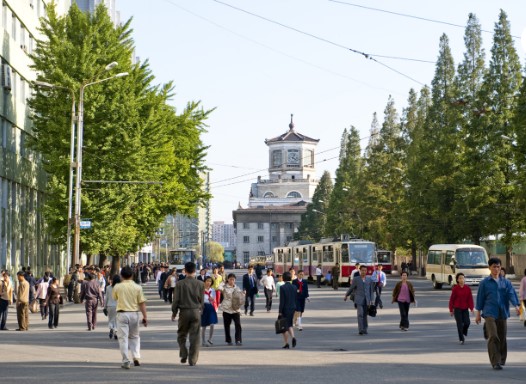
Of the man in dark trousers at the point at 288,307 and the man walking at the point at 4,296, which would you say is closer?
the man in dark trousers at the point at 288,307

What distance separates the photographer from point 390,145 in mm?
102688

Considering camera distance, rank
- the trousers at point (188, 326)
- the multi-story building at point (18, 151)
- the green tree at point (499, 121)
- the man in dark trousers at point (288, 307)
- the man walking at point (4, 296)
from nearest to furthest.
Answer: the trousers at point (188, 326) → the man in dark trousers at point (288, 307) → the man walking at point (4, 296) → the multi-story building at point (18, 151) → the green tree at point (499, 121)

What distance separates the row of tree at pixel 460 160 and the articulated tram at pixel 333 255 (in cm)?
943

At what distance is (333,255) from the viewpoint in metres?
69.9

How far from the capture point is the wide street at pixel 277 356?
15367 mm

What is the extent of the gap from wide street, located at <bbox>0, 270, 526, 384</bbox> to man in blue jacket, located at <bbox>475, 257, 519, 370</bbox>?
26 centimetres

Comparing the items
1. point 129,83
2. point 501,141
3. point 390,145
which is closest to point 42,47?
point 129,83

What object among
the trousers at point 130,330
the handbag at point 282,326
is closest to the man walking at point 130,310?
the trousers at point 130,330

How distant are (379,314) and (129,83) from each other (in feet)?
70.9

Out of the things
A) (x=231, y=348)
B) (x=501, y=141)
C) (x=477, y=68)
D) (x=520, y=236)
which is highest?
(x=477, y=68)

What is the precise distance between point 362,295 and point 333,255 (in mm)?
44147

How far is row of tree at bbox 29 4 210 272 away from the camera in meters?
50.7

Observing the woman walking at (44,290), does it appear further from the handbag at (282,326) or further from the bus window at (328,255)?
the bus window at (328,255)

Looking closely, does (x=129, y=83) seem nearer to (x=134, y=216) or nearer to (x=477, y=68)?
(x=134, y=216)
